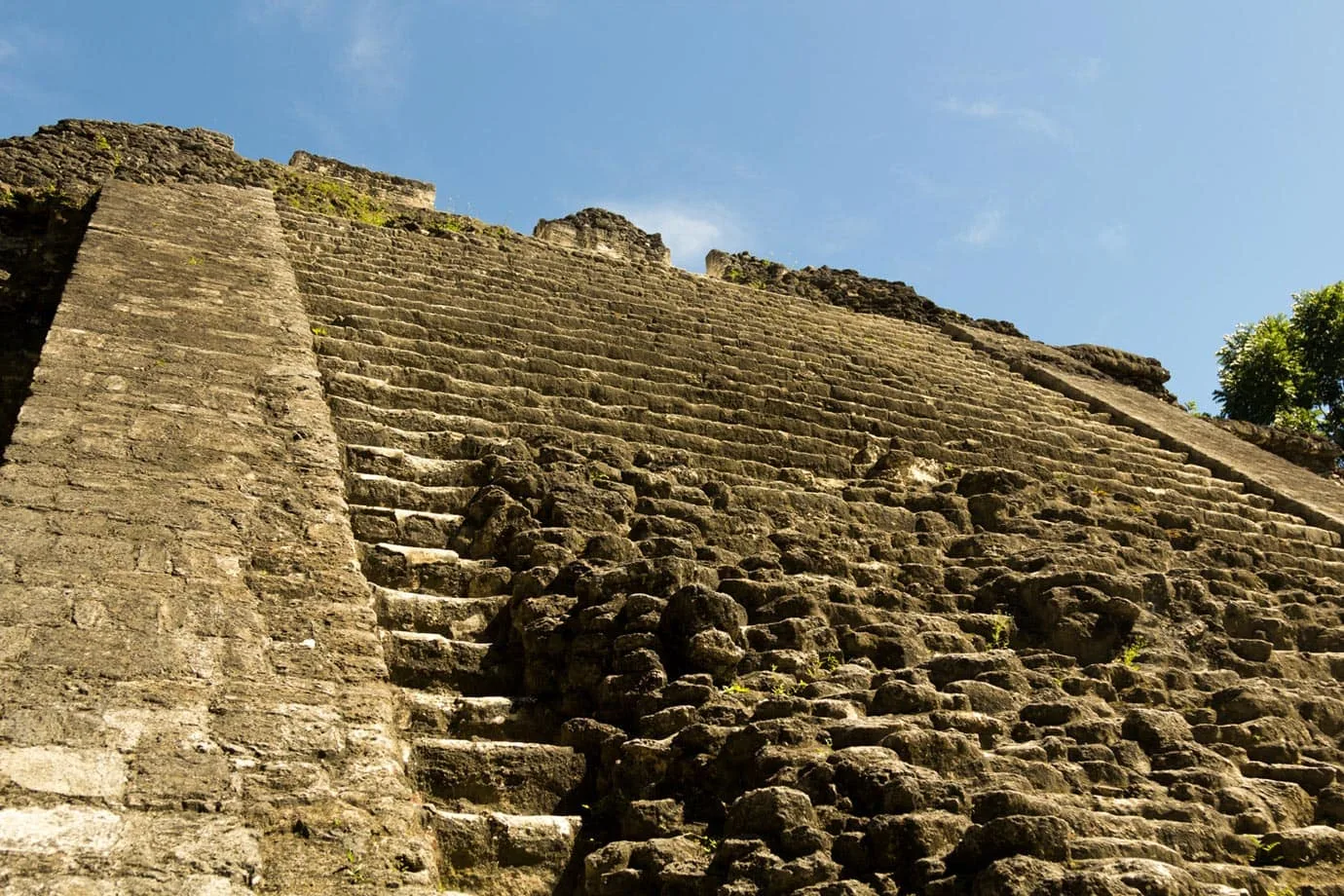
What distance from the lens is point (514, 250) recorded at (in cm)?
1098

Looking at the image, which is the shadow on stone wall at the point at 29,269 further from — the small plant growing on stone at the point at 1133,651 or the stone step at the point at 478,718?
the small plant growing on stone at the point at 1133,651

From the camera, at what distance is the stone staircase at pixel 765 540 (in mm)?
3896

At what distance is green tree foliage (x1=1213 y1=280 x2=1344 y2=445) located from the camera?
23.8 metres

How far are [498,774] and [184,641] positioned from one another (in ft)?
3.22

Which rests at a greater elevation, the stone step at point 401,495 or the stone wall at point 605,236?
the stone wall at point 605,236

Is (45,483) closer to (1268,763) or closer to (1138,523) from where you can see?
(1268,763)

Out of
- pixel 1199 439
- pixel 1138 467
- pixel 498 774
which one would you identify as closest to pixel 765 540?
pixel 498 774

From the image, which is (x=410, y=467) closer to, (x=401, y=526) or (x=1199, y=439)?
(x=401, y=526)

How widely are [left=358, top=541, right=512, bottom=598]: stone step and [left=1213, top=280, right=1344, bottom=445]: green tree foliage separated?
21.6m

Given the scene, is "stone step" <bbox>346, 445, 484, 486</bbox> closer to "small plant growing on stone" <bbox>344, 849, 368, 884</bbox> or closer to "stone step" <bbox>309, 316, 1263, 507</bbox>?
"small plant growing on stone" <bbox>344, 849, 368, 884</bbox>

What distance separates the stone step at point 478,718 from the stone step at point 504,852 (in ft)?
1.49

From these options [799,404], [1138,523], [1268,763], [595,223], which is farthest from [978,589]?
[595,223]

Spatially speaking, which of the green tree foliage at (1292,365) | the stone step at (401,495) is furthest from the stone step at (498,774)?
the green tree foliage at (1292,365)

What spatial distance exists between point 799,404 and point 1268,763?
437cm
